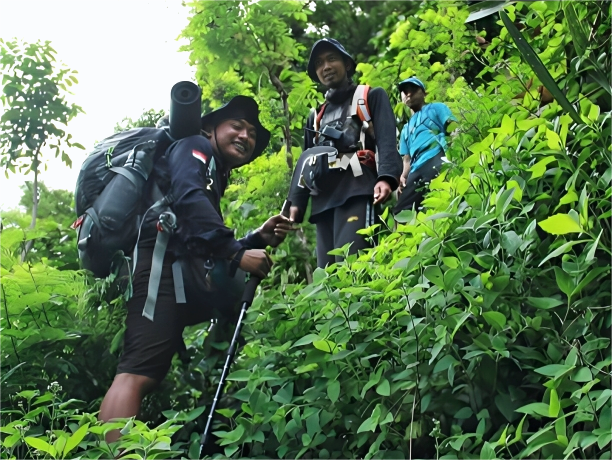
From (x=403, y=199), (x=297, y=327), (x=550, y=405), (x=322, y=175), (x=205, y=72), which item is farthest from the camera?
(x=205, y=72)

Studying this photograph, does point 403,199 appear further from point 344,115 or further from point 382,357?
point 382,357

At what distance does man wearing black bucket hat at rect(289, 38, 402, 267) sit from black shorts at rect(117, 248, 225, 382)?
84cm

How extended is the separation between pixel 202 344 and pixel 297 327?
0.82m

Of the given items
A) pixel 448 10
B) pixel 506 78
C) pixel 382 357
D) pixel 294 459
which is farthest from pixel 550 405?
pixel 448 10

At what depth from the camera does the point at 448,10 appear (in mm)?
5801

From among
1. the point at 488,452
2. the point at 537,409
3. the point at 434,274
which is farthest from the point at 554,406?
the point at 434,274

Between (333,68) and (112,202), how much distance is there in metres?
1.45

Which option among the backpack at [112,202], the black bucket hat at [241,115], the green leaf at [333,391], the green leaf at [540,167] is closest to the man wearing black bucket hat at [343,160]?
the black bucket hat at [241,115]

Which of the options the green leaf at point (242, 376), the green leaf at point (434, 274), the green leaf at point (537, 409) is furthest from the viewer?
the green leaf at point (242, 376)

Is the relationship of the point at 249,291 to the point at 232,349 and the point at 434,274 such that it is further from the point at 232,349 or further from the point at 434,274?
the point at 434,274

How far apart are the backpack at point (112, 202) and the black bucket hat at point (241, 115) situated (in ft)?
1.32

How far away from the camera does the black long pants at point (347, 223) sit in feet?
13.8

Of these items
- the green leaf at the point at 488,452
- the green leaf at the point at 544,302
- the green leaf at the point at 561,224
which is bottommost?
the green leaf at the point at 488,452

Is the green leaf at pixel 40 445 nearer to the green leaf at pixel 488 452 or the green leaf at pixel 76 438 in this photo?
the green leaf at pixel 76 438
